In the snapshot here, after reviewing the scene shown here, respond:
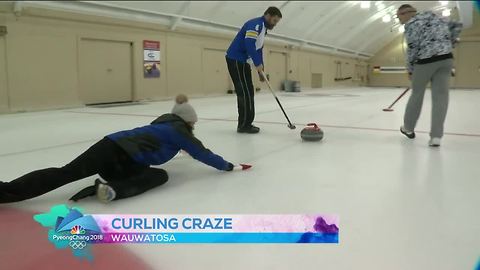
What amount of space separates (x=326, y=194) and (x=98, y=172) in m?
1.05

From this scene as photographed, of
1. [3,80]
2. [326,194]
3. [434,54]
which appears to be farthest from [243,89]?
[3,80]

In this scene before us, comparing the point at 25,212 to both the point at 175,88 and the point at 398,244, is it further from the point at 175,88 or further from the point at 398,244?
the point at 175,88

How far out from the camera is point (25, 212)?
1.66 metres

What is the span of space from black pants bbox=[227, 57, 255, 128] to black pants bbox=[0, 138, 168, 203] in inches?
78.2

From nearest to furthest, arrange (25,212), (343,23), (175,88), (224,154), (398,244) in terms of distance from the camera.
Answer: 1. (398,244)
2. (25,212)
3. (224,154)
4. (175,88)
5. (343,23)

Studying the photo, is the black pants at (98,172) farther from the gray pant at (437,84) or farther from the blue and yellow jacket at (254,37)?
the gray pant at (437,84)

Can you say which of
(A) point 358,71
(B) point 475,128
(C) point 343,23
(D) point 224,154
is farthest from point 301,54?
(D) point 224,154


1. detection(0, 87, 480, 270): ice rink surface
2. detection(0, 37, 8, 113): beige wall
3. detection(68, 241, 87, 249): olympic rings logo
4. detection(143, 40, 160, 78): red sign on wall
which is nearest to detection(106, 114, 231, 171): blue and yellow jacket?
detection(0, 87, 480, 270): ice rink surface

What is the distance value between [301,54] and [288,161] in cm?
1526

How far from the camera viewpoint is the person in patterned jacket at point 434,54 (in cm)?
326

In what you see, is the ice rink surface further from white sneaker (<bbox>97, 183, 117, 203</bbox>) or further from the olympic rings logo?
the olympic rings logo

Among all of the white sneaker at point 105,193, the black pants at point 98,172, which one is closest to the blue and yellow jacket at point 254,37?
the black pants at point 98,172

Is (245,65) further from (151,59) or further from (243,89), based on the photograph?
(151,59)

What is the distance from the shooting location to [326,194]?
1.95 metres
